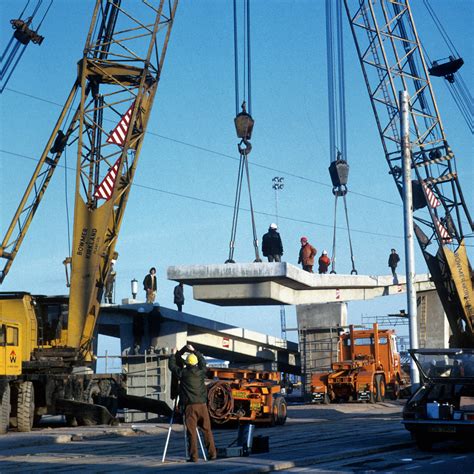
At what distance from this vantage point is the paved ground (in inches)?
567

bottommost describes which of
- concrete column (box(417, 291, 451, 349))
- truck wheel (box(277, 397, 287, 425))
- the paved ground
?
the paved ground

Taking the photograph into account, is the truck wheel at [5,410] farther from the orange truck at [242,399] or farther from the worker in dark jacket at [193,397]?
the worker in dark jacket at [193,397]

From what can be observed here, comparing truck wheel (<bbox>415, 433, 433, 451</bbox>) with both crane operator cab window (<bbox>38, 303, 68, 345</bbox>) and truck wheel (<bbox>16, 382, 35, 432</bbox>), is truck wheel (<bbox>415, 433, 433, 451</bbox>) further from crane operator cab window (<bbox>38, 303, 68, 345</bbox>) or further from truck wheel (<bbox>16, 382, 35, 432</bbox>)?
crane operator cab window (<bbox>38, 303, 68, 345</bbox>)

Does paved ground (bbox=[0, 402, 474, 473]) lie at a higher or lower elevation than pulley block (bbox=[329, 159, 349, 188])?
lower

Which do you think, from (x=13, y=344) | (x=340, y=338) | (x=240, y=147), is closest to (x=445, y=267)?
(x=340, y=338)

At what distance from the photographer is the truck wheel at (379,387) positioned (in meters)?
35.9

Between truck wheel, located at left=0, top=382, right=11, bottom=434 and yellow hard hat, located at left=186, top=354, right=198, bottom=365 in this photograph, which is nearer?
yellow hard hat, located at left=186, top=354, right=198, bottom=365

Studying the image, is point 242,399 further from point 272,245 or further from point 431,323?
point 431,323

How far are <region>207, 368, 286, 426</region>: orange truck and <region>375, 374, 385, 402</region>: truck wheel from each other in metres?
11.6

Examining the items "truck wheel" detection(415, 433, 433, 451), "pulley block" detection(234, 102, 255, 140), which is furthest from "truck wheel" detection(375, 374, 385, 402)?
"truck wheel" detection(415, 433, 433, 451)

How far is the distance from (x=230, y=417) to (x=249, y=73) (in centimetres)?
1440

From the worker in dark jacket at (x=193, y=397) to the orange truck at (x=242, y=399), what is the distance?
26.9ft

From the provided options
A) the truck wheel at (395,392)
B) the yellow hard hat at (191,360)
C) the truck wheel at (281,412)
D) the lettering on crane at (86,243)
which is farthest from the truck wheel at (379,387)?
the yellow hard hat at (191,360)

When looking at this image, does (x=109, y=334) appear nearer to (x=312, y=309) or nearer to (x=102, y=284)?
(x=312, y=309)
